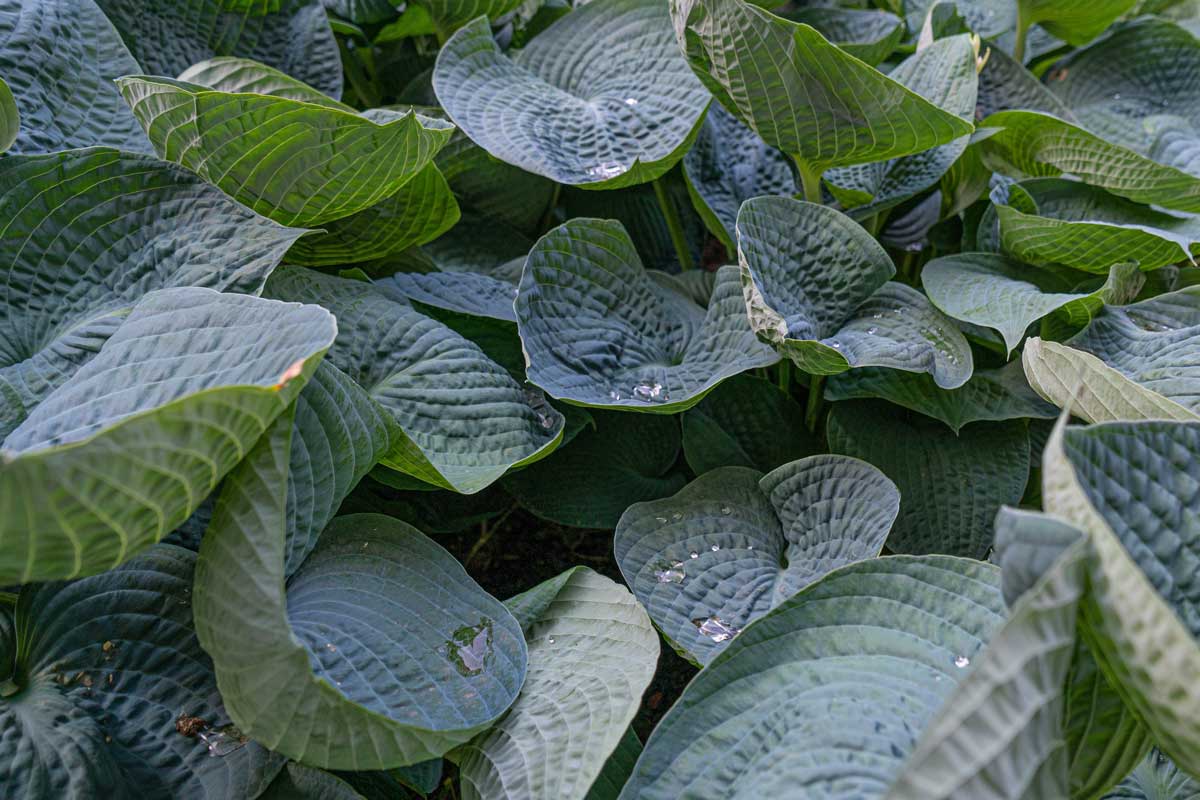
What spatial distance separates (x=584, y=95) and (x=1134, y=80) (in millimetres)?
888

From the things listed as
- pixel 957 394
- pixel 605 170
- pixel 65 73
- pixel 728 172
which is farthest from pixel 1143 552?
pixel 65 73

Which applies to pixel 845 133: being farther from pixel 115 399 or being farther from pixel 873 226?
pixel 115 399

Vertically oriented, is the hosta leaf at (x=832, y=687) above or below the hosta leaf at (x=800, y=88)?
below

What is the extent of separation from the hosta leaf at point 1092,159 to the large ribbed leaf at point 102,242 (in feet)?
2.78

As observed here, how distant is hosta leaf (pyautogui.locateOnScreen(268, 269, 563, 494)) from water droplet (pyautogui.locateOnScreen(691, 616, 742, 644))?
0.68 feet

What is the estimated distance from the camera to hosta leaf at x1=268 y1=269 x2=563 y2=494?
0.84 meters

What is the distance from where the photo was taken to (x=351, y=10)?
129 cm

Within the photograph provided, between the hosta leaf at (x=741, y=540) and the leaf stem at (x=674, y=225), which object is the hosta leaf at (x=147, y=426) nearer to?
the hosta leaf at (x=741, y=540)

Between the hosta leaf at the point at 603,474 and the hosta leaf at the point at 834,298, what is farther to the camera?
the hosta leaf at the point at 603,474

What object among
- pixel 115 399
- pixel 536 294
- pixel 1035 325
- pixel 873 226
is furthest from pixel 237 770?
pixel 873 226

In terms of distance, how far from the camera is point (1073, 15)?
55.0 inches

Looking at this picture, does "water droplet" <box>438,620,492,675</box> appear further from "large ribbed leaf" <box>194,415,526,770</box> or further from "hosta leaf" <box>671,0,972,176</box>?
"hosta leaf" <box>671,0,972,176</box>

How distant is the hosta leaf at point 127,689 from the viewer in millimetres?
657

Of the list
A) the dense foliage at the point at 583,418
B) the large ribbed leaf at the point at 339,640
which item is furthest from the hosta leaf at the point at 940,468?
the large ribbed leaf at the point at 339,640
